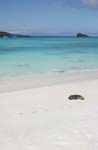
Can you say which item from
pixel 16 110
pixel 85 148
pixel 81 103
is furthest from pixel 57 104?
pixel 85 148

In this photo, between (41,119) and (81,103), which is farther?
(81,103)

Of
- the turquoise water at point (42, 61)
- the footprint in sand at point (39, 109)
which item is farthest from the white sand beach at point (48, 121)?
the turquoise water at point (42, 61)

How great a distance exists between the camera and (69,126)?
189 inches

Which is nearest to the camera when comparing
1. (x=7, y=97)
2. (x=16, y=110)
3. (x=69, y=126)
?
(x=69, y=126)

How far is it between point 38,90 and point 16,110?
2.24 m

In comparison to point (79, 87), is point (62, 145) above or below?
above

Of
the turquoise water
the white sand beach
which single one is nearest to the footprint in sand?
the white sand beach

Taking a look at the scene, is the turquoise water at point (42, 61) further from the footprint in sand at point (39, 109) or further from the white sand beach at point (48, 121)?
the footprint in sand at point (39, 109)

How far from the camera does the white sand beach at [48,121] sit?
13.4 feet

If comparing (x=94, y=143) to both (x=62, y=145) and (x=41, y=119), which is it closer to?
(x=62, y=145)

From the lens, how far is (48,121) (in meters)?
5.04

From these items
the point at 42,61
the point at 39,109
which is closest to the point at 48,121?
the point at 39,109

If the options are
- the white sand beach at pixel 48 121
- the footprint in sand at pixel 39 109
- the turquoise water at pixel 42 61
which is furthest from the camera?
the turquoise water at pixel 42 61

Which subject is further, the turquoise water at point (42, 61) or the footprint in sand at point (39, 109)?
the turquoise water at point (42, 61)
